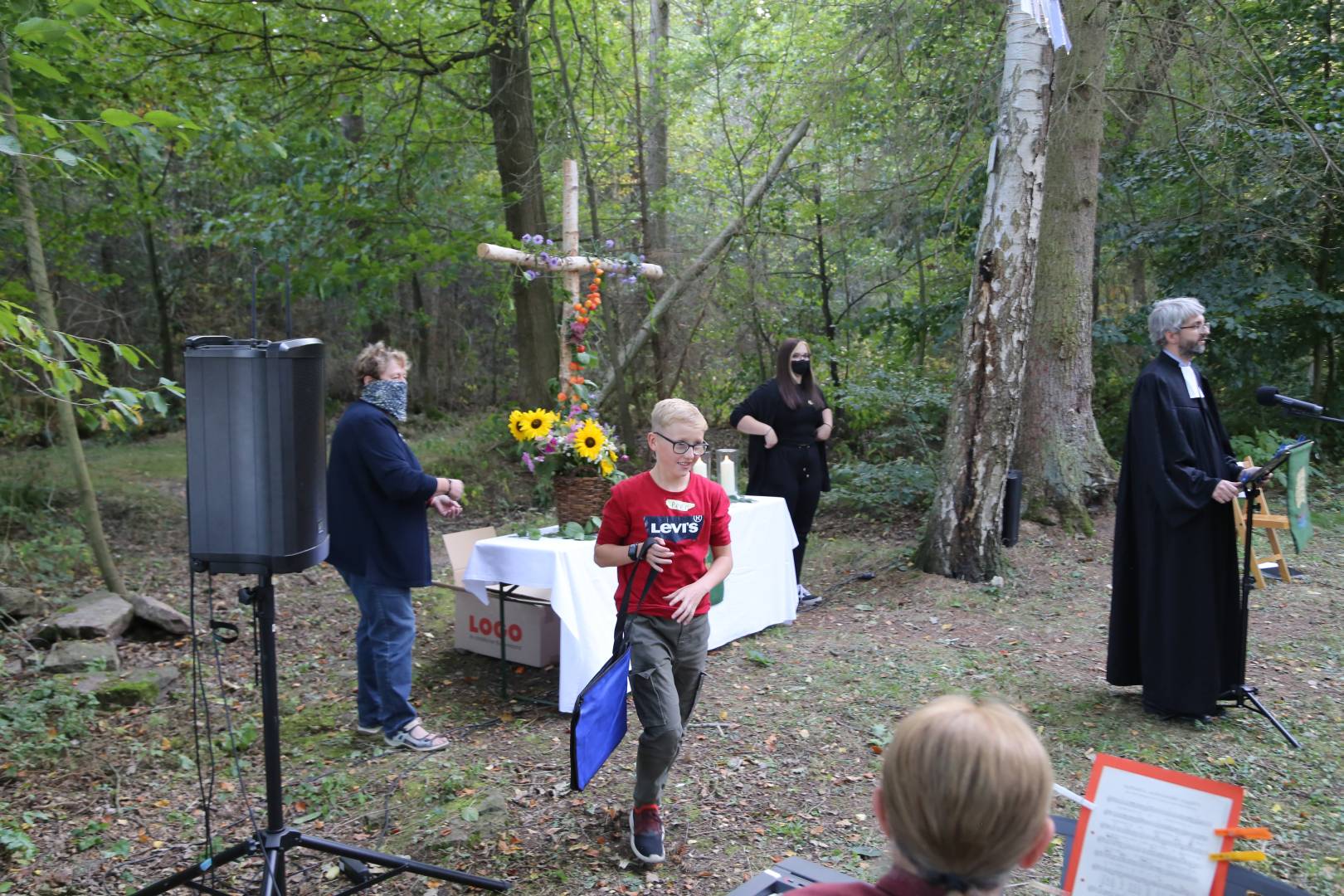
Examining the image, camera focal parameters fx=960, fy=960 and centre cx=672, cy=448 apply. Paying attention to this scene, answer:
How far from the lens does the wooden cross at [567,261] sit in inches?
227

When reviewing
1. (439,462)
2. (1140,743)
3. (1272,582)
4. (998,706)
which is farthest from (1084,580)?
(439,462)

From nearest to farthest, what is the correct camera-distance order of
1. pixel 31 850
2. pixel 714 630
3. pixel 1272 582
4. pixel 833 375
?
pixel 31 850, pixel 714 630, pixel 1272 582, pixel 833 375

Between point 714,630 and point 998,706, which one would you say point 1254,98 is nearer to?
point 714,630

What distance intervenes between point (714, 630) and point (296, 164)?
324 inches

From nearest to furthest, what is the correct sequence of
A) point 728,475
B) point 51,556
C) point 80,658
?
point 80,658 < point 728,475 < point 51,556

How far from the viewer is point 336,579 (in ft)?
28.0

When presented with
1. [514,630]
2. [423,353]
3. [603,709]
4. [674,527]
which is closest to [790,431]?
[514,630]

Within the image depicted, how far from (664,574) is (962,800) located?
2.26 m

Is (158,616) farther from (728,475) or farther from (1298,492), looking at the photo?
(1298,492)

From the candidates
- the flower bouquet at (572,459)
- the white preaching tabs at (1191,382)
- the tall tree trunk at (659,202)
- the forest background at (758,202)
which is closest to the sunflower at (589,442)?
the flower bouquet at (572,459)

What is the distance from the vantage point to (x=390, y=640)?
464 cm

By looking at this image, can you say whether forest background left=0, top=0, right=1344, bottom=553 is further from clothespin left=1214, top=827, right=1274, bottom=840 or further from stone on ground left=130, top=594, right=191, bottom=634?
clothespin left=1214, top=827, right=1274, bottom=840

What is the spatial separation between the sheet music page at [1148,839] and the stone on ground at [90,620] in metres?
6.01

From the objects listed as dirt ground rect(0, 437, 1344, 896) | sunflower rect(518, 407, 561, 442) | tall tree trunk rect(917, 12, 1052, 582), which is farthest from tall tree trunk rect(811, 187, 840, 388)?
sunflower rect(518, 407, 561, 442)
